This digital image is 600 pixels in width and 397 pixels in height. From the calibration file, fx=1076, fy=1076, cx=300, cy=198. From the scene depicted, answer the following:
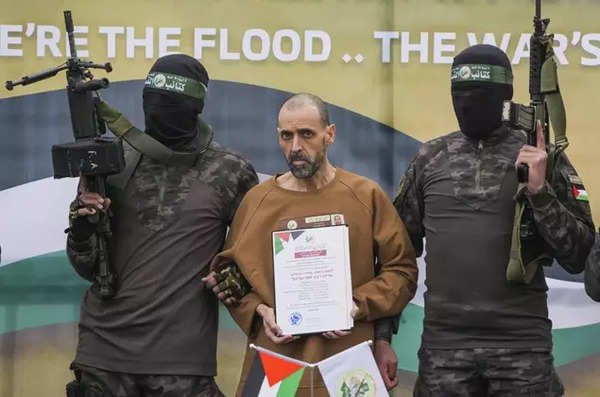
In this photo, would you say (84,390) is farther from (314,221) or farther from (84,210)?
(314,221)

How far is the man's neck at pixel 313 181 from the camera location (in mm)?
3826

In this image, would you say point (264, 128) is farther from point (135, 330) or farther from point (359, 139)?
point (135, 330)

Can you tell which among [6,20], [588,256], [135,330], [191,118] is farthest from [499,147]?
[6,20]

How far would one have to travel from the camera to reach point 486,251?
3.78 m

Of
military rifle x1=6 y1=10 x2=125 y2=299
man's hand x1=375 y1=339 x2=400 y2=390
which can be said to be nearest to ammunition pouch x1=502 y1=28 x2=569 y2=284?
man's hand x1=375 y1=339 x2=400 y2=390

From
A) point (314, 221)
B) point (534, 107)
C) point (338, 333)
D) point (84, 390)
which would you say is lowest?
point (84, 390)

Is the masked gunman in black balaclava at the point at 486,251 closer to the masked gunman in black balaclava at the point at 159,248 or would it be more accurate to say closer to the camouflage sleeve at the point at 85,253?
the masked gunman in black balaclava at the point at 159,248

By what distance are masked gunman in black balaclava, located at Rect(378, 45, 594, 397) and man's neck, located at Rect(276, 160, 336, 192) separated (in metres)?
0.38

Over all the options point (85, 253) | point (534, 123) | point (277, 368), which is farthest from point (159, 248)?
point (534, 123)

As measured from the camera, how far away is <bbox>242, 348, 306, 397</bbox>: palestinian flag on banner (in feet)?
11.8

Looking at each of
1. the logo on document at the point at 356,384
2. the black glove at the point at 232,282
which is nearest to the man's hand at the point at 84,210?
the black glove at the point at 232,282

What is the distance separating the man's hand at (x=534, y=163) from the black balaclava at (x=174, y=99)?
1204mm

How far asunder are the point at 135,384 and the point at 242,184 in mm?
835

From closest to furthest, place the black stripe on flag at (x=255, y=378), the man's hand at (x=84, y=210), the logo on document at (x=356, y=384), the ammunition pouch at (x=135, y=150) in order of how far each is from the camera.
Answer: the logo on document at (x=356, y=384), the black stripe on flag at (x=255, y=378), the man's hand at (x=84, y=210), the ammunition pouch at (x=135, y=150)
